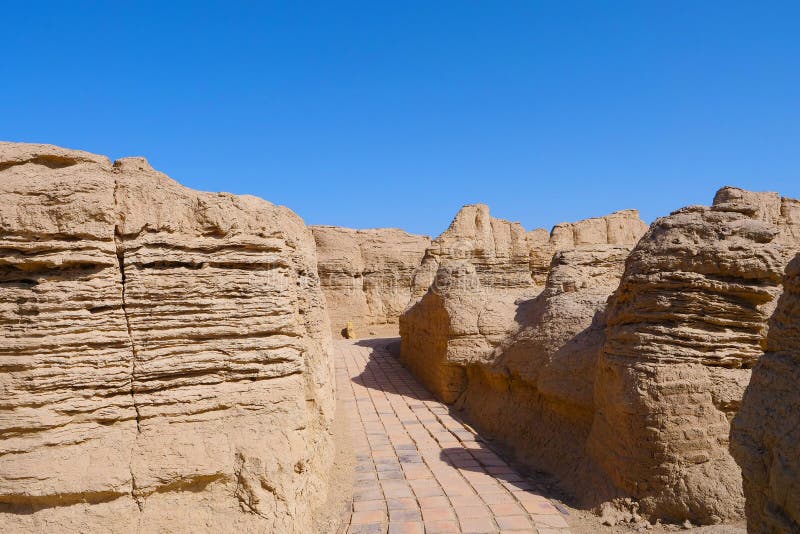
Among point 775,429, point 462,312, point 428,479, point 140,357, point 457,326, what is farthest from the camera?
point 462,312

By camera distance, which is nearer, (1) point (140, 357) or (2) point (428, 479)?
(1) point (140, 357)

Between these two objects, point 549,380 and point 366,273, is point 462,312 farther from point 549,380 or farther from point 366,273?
point 366,273

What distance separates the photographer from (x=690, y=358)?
441 centimetres

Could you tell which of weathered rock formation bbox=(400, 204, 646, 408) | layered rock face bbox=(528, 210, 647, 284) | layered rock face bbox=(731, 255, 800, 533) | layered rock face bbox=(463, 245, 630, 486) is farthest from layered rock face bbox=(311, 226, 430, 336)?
layered rock face bbox=(731, 255, 800, 533)

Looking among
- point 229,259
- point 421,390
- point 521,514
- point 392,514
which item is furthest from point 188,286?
point 421,390

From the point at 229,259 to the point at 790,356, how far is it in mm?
3478

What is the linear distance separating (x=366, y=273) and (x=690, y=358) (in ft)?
45.2

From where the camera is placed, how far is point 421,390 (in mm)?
8750

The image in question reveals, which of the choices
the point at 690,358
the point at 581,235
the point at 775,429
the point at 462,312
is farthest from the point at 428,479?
the point at 581,235

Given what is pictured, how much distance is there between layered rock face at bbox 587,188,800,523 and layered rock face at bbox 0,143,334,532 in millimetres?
2777

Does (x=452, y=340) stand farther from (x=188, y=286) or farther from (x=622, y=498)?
(x=188, y=286)

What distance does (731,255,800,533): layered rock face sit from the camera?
256 centimetres

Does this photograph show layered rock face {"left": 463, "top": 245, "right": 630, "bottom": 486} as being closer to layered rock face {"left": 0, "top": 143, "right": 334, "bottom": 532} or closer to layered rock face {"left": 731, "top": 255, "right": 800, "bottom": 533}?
layered rock face {"left": 731, "top": 255, "right": 800, "bottom": 533}

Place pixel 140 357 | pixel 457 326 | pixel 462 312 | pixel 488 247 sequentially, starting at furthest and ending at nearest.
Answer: pixel 488 247 < pixel 462 312 < pixel 457 326 < pixel 140 357
